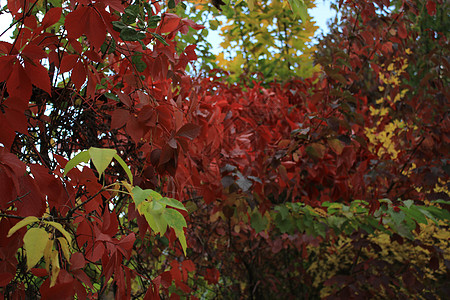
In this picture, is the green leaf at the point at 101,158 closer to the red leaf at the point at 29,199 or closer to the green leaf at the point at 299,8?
the red leaf at the point at 29,199

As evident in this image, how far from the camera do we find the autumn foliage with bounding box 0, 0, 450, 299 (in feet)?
2.83

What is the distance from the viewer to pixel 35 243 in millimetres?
625

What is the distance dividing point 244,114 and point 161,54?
169 cm

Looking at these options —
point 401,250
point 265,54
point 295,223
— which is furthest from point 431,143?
point 265,54

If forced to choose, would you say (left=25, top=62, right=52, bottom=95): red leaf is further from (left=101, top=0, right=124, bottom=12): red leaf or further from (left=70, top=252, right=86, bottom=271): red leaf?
(left=70, top=252, right=86, bottom=271): red leaf

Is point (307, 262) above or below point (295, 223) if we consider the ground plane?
below

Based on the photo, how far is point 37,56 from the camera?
2.83 feet

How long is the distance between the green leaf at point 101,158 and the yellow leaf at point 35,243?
0.13m

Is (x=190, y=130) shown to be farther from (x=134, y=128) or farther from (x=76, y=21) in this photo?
(x=76, y=21)

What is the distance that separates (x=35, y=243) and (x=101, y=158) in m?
0.16

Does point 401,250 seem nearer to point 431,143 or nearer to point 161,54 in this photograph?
point 431,143

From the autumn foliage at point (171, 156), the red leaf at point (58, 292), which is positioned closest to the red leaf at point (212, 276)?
the autumn foliage at point (171, 156)

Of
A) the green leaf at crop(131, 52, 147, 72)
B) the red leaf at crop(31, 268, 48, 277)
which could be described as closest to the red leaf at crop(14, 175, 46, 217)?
the red leaf at crop(31, 268, 48, 277)

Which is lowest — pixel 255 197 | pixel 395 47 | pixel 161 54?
pixel 255 197
